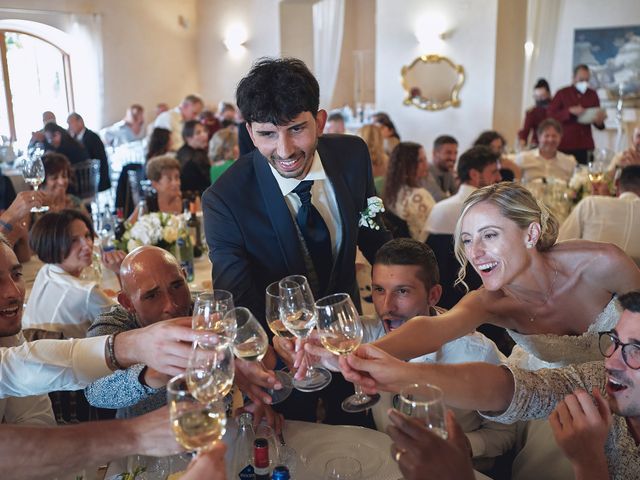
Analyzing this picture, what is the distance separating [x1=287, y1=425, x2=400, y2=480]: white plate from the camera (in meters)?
1.71

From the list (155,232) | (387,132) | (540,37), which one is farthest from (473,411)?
(540,37)

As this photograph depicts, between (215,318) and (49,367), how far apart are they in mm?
468

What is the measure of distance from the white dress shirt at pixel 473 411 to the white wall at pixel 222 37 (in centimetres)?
1003

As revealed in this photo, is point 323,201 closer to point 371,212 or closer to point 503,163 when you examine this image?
point 371,212

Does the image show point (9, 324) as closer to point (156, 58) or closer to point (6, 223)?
point (6, 223)

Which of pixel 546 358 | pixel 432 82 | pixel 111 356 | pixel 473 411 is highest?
pixel 432 82

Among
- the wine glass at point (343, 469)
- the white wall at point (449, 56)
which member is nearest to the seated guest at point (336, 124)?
the white wall at point (449, 56)

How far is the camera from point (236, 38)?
39.3 feet

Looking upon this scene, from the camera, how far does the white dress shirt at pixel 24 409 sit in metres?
1.92

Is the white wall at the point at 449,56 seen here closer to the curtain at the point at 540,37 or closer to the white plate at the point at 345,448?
the curtain at the point at 540,37

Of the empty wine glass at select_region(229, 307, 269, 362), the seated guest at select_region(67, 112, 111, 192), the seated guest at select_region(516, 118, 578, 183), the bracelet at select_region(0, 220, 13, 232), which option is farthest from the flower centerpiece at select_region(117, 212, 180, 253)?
the seated guest at select_region(67, 112, 111, 192)

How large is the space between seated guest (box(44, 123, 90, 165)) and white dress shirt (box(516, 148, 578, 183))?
466cm

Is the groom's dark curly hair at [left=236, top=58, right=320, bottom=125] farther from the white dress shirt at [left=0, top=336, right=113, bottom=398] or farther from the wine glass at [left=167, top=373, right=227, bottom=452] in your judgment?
the wine glass at [left=167, top=373, right=227, bottom=452]

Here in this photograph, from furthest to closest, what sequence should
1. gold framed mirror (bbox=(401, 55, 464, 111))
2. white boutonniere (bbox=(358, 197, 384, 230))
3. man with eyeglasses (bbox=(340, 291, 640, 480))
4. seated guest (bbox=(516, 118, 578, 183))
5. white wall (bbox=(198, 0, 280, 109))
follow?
white wall (bbox=(198, 0, 280, 109)), gold framed mirror (bbox=(401, 55, 464, 111)), seated guest (bbox=(516, 118, 578, 183)), white boutonniere (bbox=(358, 197, 384, 230)), man with eyeglasses (bbox=(340, 291, 640, 480))
